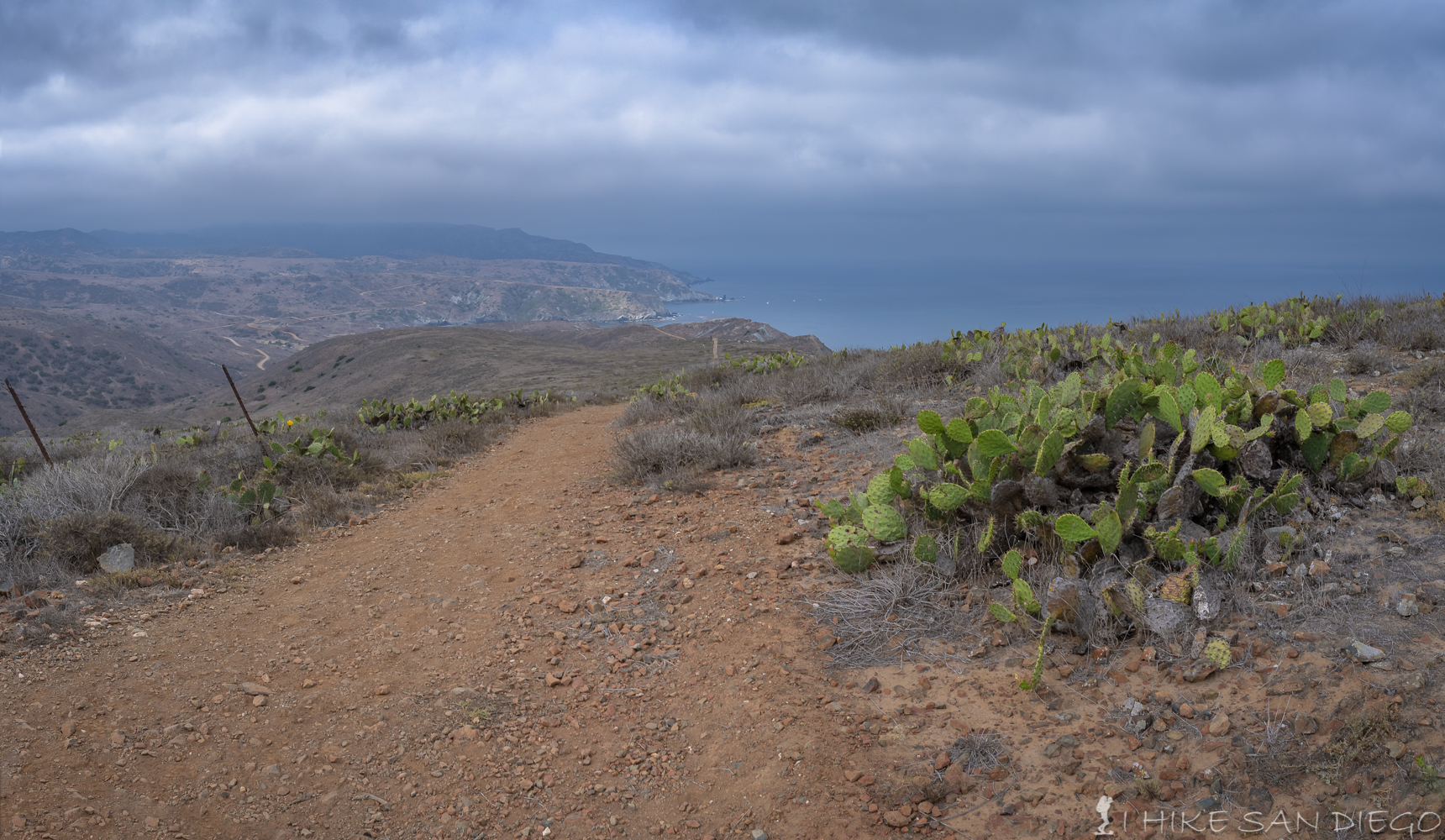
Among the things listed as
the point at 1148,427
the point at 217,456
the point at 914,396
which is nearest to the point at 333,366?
the point at 217,456

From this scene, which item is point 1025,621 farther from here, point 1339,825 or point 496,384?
point 496,384

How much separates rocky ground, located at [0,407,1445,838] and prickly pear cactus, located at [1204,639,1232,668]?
50 mm

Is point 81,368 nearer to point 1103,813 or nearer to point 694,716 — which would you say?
point 694,716

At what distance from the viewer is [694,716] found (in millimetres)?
2992

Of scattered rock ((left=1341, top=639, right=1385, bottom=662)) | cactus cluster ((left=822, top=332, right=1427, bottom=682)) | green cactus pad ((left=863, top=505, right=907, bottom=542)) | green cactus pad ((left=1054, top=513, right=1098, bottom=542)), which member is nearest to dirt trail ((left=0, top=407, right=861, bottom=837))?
green cactus pad ((left=863, top=505, right=907, bottom=542))

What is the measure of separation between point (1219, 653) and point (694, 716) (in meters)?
1.98

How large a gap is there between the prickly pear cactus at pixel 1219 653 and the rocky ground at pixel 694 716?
0.05m

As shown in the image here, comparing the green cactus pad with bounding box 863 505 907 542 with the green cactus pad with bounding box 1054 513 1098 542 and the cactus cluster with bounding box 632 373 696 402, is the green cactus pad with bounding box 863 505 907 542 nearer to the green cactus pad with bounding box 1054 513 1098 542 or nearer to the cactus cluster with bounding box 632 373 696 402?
the green cactus pad with bounding box 1054 513 1098 542

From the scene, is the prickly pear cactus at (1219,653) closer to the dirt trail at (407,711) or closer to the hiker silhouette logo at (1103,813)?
the hiker silhouette logo at (1103,813)

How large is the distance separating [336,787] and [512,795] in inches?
26.1

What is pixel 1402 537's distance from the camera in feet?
10.1

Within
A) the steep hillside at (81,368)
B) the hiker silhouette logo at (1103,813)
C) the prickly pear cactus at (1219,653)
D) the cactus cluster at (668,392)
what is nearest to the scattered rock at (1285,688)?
the prickly pear cactus at (1219,653)

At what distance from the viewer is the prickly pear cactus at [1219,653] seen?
2555mm

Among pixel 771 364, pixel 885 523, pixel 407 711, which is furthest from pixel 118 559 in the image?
pixel 771 364
